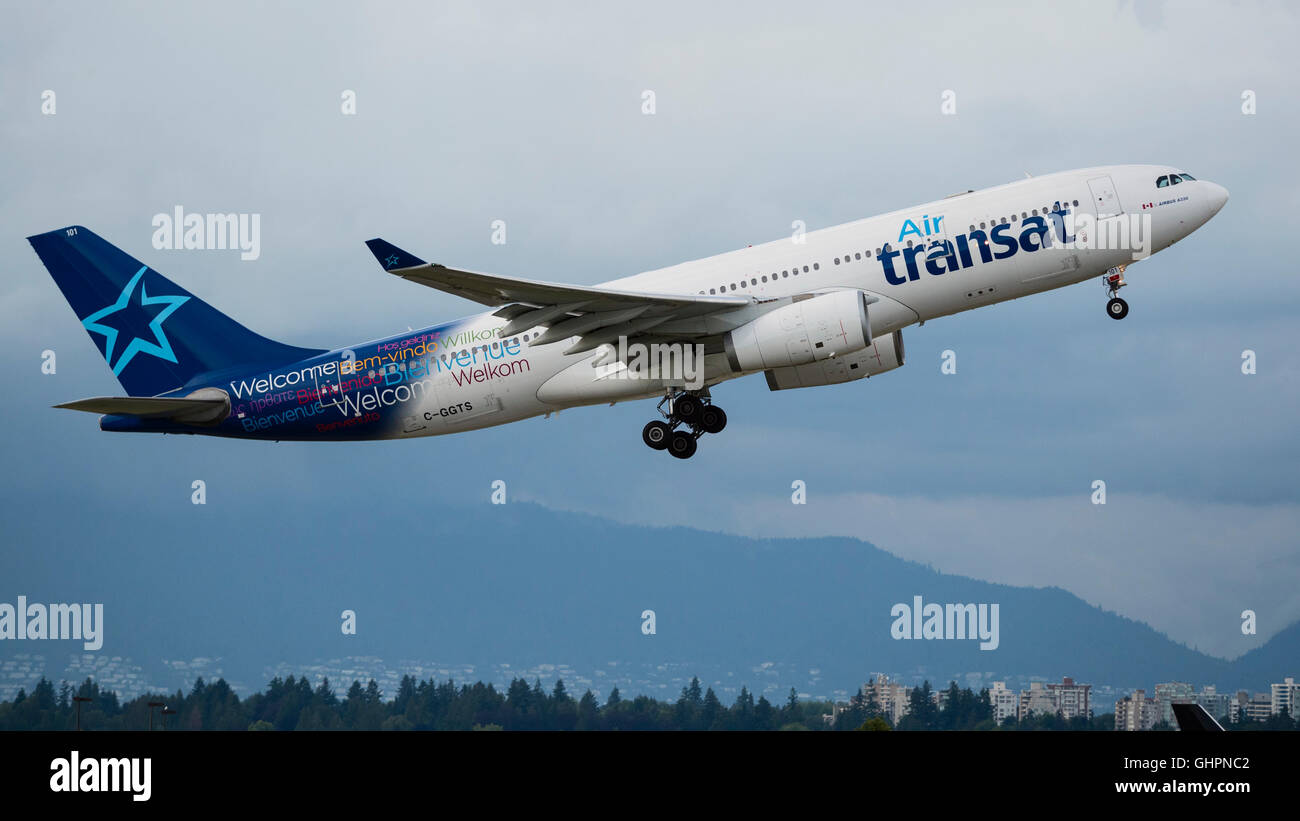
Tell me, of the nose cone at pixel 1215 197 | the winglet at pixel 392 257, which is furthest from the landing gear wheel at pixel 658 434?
the nose cone at pixel 1215 197

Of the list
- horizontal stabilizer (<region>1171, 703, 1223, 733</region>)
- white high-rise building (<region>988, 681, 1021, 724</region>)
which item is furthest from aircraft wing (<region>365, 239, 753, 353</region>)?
white high-rise building (<region>988, 681, 1021, 724</region>)

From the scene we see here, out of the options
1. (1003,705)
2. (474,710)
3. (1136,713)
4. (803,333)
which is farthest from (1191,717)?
(474,710)

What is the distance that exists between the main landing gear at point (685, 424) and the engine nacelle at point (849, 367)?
2145 mm

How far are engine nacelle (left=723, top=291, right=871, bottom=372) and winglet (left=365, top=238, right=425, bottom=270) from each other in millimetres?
9281

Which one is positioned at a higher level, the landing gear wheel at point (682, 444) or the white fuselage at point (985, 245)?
the white fuselage at point (985, 245)

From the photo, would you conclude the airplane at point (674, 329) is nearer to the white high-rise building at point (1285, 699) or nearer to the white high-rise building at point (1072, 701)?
the white high-rise building at point (1285, 699)

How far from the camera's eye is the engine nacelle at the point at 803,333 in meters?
34.6

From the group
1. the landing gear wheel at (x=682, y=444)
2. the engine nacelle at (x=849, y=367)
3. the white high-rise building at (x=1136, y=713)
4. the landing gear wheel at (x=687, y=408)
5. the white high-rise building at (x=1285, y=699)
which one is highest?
the engine nacelle at (x=849, y=367)

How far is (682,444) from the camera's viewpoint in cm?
3928

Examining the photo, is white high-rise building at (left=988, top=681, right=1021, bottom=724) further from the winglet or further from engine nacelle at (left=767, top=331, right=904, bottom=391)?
the winglet

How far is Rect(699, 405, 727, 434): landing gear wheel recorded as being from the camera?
39250 mm
